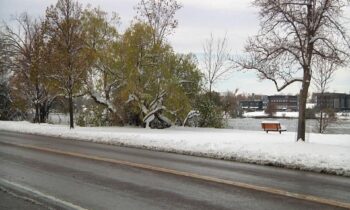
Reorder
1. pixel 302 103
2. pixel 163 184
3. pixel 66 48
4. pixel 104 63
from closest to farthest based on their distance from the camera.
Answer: pixel 163 184 < pixel 302 103 < pixel 66 48 < pixel 104 63

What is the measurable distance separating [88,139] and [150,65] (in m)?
13.0

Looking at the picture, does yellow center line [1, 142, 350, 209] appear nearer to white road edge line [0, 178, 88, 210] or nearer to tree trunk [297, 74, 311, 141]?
white road edge line [0, 178, 88, 210]

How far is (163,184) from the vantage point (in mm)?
9758

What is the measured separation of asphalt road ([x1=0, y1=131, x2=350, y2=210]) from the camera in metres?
7.99

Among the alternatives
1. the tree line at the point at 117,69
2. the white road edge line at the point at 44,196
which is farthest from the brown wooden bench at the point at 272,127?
the white road edge line at the point at 44,196

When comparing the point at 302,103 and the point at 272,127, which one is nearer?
the point at 302,103

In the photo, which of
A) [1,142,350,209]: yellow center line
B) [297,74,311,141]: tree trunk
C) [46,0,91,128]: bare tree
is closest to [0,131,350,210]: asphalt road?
[1,142,350,209]: yellow center line

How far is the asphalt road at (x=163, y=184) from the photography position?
799 cm

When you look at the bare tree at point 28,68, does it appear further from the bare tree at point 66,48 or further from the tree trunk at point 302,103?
the tree trunk at point 302,103

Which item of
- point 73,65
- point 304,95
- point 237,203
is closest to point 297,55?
point 304,95

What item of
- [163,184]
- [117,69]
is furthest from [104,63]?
[163,184]

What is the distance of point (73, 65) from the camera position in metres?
30.3

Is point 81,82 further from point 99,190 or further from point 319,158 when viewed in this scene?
point 99,190

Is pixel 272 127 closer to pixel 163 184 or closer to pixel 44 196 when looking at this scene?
pixel 163 184
